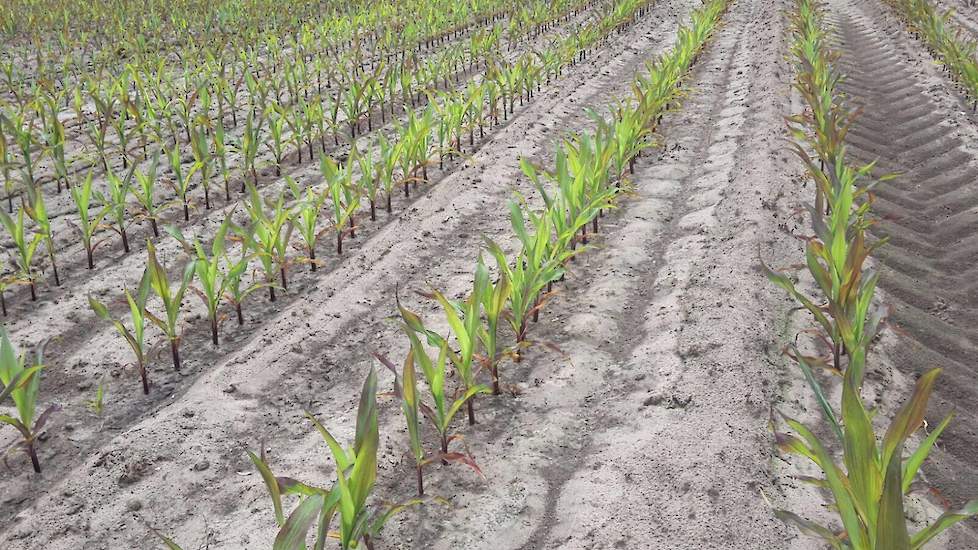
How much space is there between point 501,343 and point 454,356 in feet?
2.26

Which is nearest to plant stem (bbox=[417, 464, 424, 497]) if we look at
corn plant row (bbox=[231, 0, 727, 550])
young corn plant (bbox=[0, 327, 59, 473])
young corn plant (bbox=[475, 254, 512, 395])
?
corn plant row (bbox=[231, 0, 727, 550])

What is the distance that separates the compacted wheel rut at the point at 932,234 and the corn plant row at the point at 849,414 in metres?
0.16

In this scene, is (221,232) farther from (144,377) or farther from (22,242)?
(22,242)

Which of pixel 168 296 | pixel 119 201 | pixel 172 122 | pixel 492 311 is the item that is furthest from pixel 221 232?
pixel 172 122

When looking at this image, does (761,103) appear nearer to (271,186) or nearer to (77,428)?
(271,186)

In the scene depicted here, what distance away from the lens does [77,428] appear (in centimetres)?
251

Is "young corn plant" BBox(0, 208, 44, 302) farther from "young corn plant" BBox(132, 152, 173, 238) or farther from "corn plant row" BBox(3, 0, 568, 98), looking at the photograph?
"corn plant row" BBox(3, 0, 568, 98)

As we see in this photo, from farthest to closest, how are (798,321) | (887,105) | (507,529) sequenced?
1. (887,105)
2. (798,321)
3. (507,529)

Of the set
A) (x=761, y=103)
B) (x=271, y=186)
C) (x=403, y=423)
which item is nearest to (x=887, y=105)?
(x=761, y=103)

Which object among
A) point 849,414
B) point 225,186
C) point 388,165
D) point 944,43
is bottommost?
point 225,186

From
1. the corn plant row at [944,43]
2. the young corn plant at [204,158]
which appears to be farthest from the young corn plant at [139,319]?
the corn plant row at [944,43]

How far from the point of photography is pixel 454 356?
2322mm

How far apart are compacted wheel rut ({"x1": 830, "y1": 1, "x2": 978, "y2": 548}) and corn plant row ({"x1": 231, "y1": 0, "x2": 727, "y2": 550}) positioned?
1.40 metres

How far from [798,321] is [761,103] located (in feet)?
12.2
